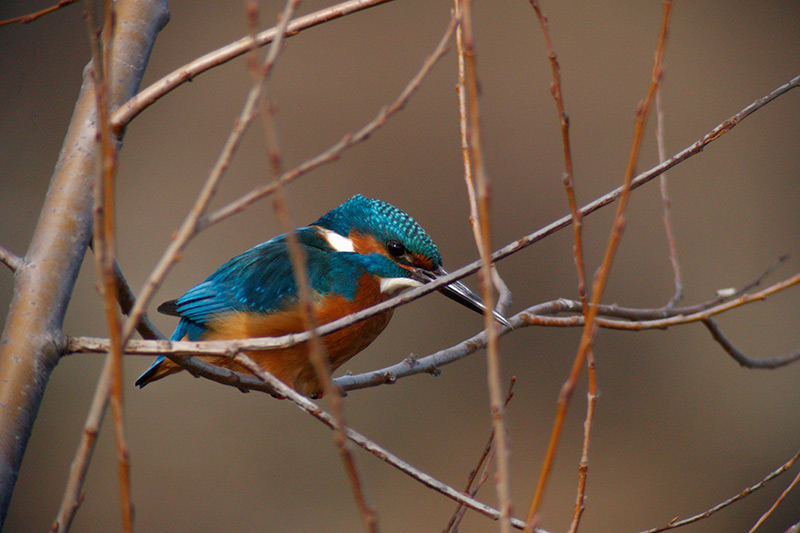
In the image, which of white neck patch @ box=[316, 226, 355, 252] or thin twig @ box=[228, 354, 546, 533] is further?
white neck patch @ box=[316, 226, 355, 252]

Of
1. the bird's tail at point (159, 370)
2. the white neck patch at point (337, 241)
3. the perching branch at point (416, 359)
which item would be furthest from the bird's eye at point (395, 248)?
the bird's tail at point (159, 370)

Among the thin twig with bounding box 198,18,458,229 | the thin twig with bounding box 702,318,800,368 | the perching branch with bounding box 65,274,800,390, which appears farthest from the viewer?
the thin twig with bounding box 702,318,800,368

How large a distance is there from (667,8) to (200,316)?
136 cm

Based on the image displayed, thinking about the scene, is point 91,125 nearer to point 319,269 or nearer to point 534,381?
point 319,269

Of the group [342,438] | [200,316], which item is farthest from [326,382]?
[200,316]

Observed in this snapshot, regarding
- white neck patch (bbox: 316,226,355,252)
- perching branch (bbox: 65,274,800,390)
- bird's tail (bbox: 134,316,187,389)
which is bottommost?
perching branch (bbox: 65,274,800,390)

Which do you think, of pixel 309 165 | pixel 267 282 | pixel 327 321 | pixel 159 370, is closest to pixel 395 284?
pixel 327 321

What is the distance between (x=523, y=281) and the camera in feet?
10.4

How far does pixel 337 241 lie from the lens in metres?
1.87

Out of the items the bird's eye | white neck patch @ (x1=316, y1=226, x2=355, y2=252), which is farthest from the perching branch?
white neck patch @ (x1=316, y1=226, x2=355, y2=252)

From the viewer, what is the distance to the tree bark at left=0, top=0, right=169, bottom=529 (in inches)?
33.4

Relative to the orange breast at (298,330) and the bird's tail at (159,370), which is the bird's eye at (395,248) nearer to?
the orange breast at (298,330)

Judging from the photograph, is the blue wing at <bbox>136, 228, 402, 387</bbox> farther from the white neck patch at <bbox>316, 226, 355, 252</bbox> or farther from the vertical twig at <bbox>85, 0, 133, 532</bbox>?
the vertical twig at <bbox>85, 0, 133, 532</bbox>

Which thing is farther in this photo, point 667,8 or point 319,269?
point 319,269
